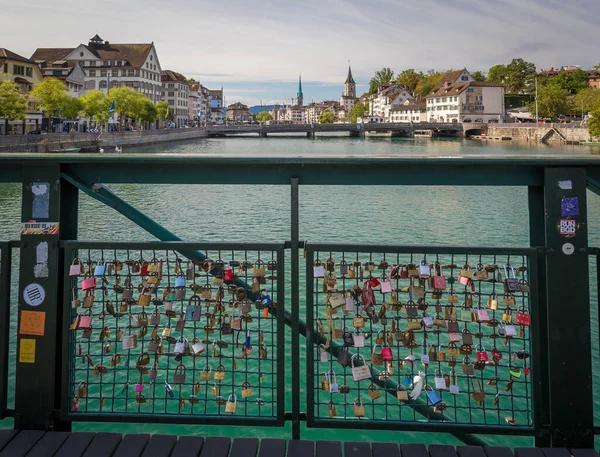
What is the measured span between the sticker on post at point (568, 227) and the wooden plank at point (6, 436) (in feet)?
9.29

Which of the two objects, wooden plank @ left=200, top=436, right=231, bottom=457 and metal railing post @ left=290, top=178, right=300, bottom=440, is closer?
wooden plank @ left=200, top=436, right=231, bottom=457

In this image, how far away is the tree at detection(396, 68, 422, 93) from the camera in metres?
164

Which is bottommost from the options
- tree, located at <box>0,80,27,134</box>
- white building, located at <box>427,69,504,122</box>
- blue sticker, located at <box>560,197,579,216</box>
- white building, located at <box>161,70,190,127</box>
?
blue sticker, located at <box>560,197,579,216</box>

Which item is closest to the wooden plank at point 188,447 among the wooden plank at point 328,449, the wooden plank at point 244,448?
the wooden plank at point 244,448

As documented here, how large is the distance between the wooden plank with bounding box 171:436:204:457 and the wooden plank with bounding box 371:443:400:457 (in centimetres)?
81

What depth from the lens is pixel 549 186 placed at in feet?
9.82

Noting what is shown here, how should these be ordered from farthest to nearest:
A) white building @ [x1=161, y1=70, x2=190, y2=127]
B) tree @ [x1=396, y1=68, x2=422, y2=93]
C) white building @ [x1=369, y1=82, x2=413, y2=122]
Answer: tree @ [x1=396, y1=68, x2=422, y2=93] < white building @ [x1=369, y1=82, x2=413, y2=122] < white building @ [x1=161, y1=70, x2=190, y2=127]

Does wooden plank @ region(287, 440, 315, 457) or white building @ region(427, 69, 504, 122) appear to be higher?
white building @ region(427, 69, 504, 122)

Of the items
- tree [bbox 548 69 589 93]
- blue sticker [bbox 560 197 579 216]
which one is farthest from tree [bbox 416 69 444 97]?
blue sticker [bbox 560 197 579 216]

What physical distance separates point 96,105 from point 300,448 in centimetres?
7256

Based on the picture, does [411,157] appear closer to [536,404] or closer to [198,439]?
[536,404]

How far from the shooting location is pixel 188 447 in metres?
2.90

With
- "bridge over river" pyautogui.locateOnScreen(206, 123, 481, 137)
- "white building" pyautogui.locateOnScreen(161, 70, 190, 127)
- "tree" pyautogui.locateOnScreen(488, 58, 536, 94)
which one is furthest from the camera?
"tree" pyautogui.locateOnScreen(488, 58, 536, 94)

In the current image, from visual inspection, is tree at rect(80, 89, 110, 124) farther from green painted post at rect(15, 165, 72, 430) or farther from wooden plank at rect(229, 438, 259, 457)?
wooden plank at rect(229, 438, 259, 457)
